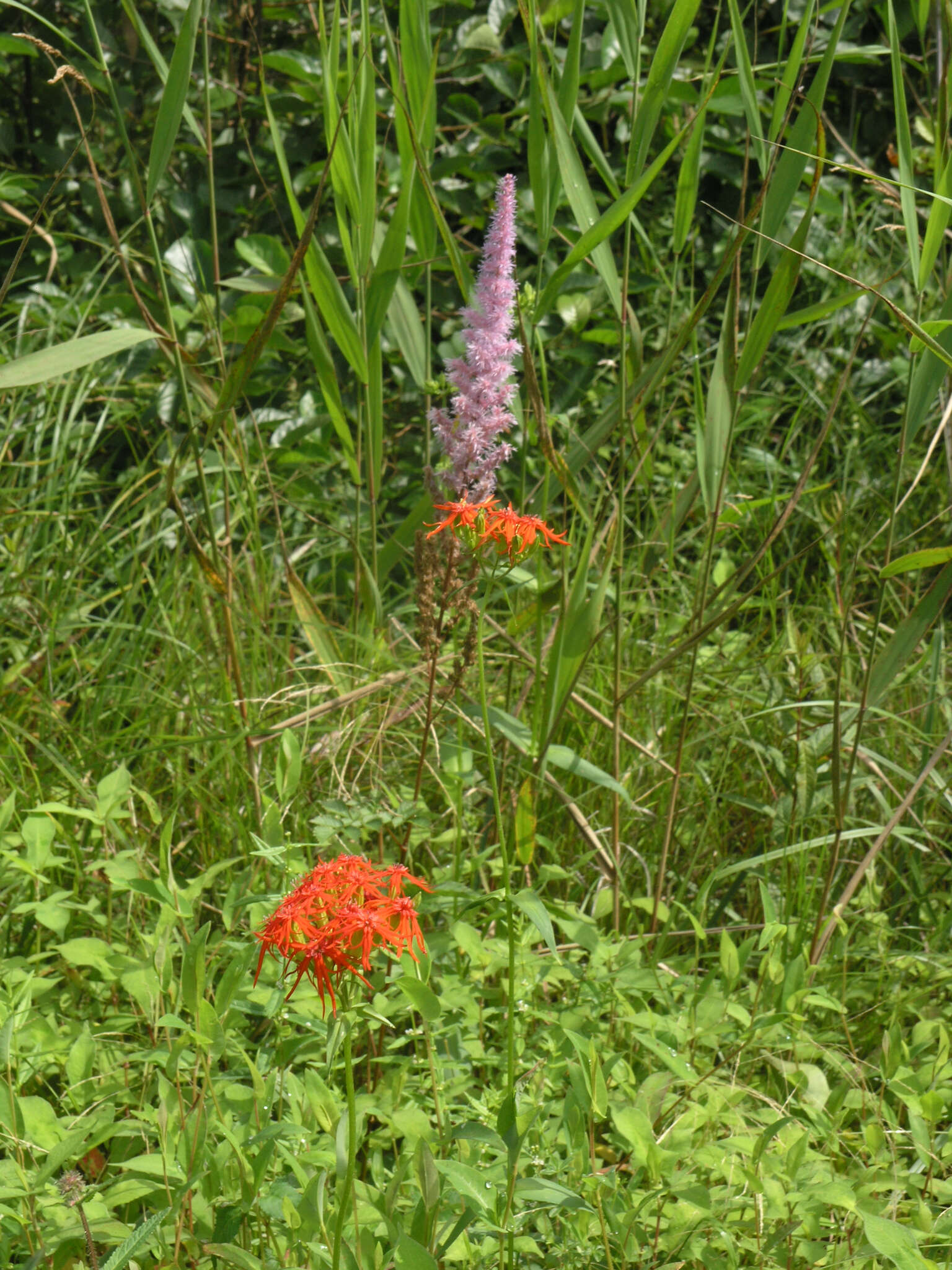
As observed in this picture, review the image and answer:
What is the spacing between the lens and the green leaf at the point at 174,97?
44.5 inches

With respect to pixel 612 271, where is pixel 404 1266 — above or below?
below

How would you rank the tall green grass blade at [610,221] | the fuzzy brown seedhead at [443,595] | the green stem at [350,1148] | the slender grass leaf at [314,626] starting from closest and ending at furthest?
the green stem at [350,1148] < the tall green grass blade at [610,221] < the fuzzy brown seedhead at [443,595] < the slender grass leaf at [314,626]

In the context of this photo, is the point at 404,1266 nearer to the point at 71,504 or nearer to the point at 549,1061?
the point at 549,1061

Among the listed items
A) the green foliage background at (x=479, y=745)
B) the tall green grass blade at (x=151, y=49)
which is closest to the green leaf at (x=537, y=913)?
the green foliage background at (x=479, y=745)

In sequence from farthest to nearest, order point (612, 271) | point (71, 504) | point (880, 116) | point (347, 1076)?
point (880, 116) < point (71, 504) < point (612, 271) < point (347, 1076)

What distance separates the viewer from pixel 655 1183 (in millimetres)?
924

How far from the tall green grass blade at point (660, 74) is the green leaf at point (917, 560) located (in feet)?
1.59

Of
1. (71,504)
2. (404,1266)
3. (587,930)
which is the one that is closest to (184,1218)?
(404,1266)

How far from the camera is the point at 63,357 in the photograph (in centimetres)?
106

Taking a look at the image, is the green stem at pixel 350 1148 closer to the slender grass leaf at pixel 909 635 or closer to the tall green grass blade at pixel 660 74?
the slender grass leaf at pixel 909 635

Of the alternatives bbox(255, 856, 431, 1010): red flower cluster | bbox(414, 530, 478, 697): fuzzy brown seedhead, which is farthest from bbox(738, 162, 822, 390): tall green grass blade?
bbox(255, 856, 431, 1010): red flower cluster

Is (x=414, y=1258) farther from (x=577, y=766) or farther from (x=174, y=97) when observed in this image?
(x=174, y=97)

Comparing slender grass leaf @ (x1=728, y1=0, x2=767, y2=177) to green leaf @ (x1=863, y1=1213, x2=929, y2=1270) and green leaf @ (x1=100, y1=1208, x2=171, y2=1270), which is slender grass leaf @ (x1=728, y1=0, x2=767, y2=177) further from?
green leaf @ (x1=100, y1=1208, x2=171, y2=1270)

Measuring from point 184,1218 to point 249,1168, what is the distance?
0.22 feet
